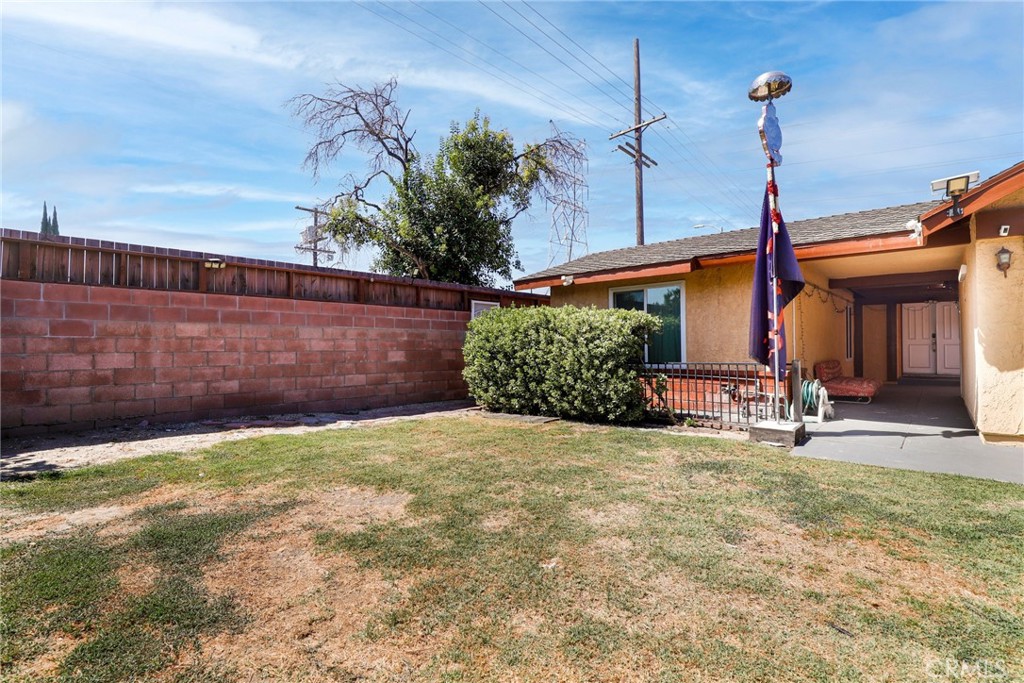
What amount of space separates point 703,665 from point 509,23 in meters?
13.9

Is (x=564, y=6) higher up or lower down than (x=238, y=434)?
higher up

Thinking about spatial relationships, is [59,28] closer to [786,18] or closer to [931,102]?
[786,18]

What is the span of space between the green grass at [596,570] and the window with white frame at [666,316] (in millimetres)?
5192

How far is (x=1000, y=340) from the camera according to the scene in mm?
5473

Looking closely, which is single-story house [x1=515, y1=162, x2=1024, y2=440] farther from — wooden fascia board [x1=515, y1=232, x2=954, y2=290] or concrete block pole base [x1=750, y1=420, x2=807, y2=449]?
concrete block pole base [x1=750, y1=420, x2=807, y2=449]

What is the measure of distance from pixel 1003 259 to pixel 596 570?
6208 millimetres

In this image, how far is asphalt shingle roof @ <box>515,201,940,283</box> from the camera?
25.3 feet

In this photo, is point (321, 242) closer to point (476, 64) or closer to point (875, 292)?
point (476, 64)

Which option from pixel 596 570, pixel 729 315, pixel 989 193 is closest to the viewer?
pixel 596 570

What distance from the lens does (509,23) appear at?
12.1 m

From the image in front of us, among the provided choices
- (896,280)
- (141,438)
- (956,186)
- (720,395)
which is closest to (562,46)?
(896,280)

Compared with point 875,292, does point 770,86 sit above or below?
above

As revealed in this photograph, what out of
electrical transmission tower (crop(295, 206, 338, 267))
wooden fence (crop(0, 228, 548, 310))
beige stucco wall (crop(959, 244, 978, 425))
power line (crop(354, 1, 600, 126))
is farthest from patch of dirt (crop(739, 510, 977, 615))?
electrical transmission tower (crop(295, 206, 338, 267))

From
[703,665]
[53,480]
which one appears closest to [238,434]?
[53,480]
